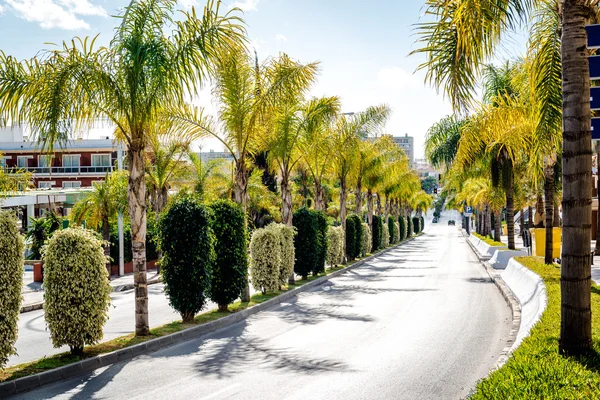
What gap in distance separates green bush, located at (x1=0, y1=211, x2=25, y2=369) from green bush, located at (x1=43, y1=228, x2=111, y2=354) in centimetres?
111

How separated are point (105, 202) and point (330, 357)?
21048mm

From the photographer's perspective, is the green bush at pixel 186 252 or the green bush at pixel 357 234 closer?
the green bush at pixel 186 252

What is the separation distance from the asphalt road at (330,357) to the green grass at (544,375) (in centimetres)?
108

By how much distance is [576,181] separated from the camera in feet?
25.4

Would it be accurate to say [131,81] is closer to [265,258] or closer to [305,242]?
[265,258]

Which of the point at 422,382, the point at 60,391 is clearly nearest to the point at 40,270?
the point at 60,391

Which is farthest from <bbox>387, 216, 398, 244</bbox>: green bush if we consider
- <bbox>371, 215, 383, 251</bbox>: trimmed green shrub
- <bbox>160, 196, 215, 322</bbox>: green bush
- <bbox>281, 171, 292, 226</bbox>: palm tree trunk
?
<bbox>160, 196, 215, 322</bbox>: green bush

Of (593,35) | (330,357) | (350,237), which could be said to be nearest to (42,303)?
(330,357)

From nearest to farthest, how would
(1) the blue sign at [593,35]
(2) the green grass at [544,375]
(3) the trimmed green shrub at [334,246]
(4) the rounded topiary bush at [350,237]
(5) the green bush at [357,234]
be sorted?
1. (2) the green grass at [544,375]
2. (1) the blue sign at [593,35]
3. (3) the trimmed green shrub at [334,246]
4. (4) the rounded topiary bush at [350,237]
5. (5) the green bush at [357,234]

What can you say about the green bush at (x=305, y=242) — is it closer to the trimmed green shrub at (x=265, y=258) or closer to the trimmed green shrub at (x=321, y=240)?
the trimmed green shrub at (x=321, y=240)

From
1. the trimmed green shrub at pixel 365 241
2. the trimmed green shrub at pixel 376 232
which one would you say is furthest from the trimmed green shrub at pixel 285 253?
the trimmed green shrub at pixel 376 232

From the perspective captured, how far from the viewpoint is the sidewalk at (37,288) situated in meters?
19.6

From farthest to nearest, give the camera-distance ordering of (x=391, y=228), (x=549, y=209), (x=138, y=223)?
(x=391, y=228), (x=549, y=209), (x=138, y=223)

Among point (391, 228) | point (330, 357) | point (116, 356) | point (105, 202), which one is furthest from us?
point (391, 228)
